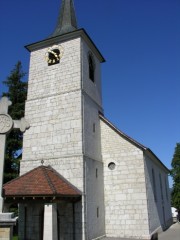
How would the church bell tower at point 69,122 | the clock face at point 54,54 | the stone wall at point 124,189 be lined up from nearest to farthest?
the church bell tower at point 69,122 < the stone wall at point 124,189 < the clock face at point 54,54

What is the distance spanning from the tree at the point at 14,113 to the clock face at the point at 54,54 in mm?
5735

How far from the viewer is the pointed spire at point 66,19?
16.2 m

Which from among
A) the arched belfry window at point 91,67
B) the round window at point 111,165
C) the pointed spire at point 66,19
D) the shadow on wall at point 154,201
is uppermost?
the pointed spire at point 66,19

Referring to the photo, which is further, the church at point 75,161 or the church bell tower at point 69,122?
the church bell tower at point 69,122

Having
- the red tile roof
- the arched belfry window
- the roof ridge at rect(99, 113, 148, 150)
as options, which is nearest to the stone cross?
the red tile roof

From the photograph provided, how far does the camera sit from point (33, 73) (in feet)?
50.6

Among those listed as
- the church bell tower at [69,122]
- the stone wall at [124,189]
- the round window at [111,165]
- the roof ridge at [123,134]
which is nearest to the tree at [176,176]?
the stone wall at [124,189]

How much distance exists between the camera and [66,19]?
17.4 meters

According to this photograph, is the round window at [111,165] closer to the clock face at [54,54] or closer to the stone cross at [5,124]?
the clock face at [54,54]

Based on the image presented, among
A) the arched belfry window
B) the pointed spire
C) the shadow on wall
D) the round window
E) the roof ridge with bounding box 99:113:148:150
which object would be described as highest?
the pointed spire

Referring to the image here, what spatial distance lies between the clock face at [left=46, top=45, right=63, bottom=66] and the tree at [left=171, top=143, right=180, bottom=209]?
19002mm

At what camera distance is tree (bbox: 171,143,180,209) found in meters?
25.7

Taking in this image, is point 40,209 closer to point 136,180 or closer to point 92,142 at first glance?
point 92,142

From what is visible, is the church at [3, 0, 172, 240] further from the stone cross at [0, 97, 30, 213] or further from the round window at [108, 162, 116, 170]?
the stone cross at [0, 97, 30, 213]
